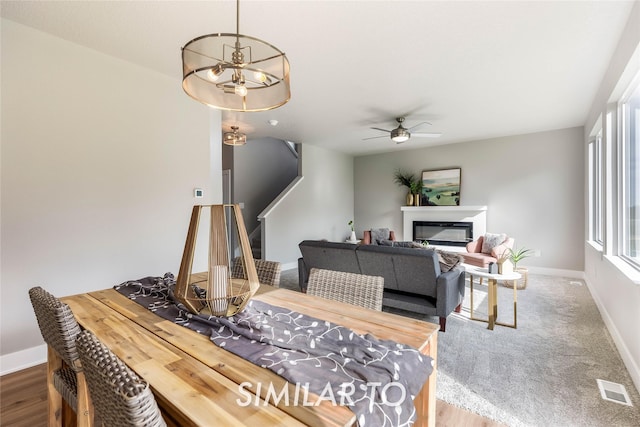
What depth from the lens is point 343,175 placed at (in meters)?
7.60

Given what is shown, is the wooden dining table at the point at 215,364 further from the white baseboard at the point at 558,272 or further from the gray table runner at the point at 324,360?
the white baseboard at the point at 558,272

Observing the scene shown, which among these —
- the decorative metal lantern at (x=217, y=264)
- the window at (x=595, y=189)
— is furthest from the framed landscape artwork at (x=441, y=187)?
the decorative metal lantern at (x=217, y=264)

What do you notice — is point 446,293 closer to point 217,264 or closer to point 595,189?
point 217,264

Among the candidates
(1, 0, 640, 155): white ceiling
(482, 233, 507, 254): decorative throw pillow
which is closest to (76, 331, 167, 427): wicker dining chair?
(1, 0, 640, 155): white ceiling

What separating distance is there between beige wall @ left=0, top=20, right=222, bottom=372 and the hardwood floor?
28 cm

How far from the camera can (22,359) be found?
230 cm

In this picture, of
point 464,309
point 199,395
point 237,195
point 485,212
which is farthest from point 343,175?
point 199,395

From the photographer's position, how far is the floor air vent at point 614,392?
1861 millimetres

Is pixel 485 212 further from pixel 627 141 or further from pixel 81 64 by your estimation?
pixel 81 64

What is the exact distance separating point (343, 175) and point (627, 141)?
17.7 ft

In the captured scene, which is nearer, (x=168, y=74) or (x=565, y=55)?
(x=565, y=55)

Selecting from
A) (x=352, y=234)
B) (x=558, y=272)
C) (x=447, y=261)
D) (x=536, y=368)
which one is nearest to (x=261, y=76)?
(x=447, y=261)

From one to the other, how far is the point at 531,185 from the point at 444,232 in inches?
73.1

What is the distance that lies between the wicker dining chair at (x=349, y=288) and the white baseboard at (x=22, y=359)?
94.8 inches
